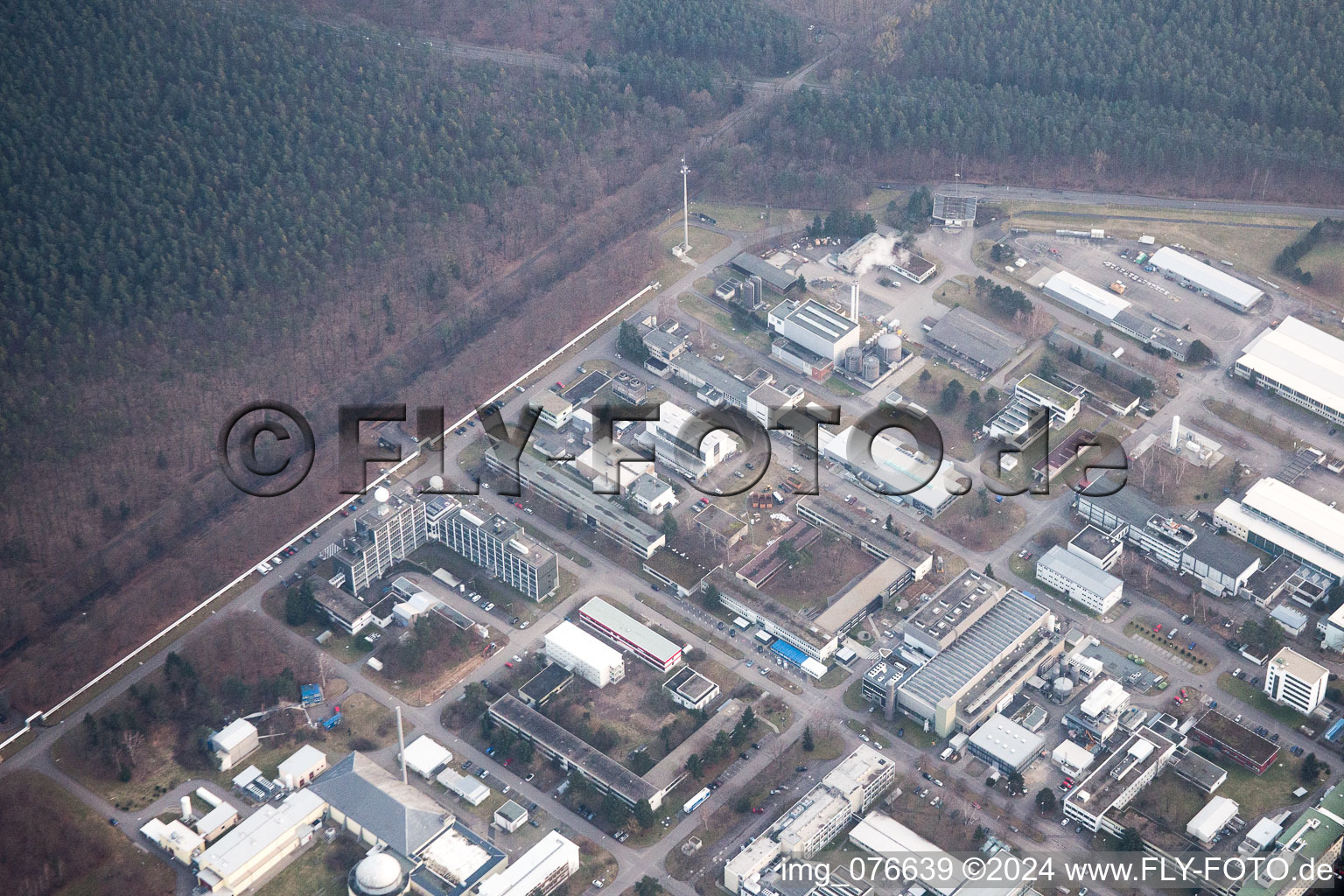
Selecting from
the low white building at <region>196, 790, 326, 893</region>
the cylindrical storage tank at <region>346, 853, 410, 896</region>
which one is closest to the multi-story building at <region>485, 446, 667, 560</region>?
the low white building at <region>196, 790, 326, 893</region>

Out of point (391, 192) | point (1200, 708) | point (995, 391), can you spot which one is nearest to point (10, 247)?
point (391, 192)

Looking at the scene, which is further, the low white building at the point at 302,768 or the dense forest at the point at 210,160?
the dense forest at the point at 210,160

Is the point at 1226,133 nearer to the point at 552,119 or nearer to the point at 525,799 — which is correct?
the point at 552,119

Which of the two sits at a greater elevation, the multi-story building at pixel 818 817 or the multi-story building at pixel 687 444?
the multi-story building at pixel 687 444

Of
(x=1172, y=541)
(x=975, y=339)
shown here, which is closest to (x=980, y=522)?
(x=1172, y=541)

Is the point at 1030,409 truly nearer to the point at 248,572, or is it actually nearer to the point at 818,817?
the point at 818,817

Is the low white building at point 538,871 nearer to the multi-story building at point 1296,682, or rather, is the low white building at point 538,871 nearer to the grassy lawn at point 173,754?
the grassy lawn at point 173,754

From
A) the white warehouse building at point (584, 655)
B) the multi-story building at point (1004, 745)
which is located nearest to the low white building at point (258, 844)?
the white warehouse building at point (584, 655)
